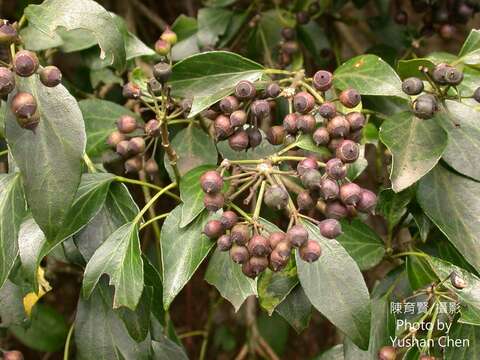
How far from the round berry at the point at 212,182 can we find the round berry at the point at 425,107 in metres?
0.32

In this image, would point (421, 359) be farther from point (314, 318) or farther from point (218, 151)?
point (314, 318)

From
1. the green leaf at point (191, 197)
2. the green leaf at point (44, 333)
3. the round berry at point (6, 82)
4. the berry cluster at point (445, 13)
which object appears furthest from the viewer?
the green leaf at point (44, 333)

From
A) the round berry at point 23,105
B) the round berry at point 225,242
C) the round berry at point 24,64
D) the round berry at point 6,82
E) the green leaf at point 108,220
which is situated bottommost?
the green leaf at point 108,220

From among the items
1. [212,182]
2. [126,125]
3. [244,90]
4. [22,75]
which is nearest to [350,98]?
[244,90]

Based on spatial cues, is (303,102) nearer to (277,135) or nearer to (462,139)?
(277,135)

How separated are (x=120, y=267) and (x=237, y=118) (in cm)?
29

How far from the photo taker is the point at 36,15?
108 centimetres

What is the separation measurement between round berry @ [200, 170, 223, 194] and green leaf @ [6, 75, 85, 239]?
175 mm

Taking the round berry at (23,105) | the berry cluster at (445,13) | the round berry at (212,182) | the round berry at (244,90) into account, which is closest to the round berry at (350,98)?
the round berry at (244,90)

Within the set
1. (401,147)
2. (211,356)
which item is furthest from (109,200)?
(211,356)

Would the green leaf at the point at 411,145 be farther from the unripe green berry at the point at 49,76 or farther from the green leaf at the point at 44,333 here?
the green leaf at the point at 44,333

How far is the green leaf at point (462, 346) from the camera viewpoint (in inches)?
45.4

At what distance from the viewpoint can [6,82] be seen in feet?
2.97

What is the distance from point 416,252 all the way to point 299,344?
51.9 inches
